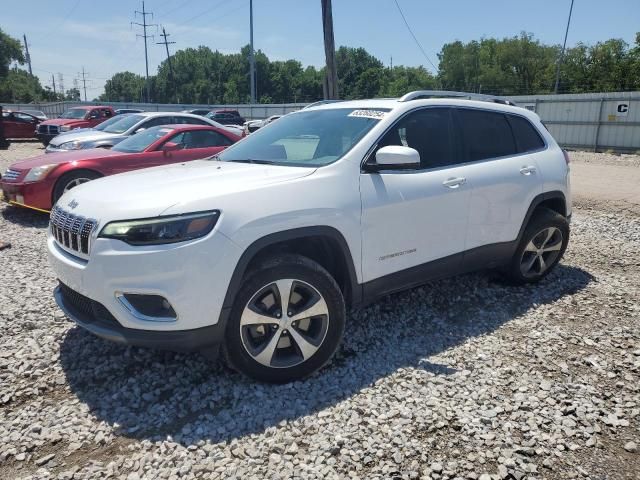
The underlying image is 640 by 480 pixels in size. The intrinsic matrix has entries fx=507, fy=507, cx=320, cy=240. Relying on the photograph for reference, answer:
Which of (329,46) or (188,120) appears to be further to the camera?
(329,46)

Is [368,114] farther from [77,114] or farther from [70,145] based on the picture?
[77,114]

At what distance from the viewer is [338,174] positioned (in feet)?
10.8

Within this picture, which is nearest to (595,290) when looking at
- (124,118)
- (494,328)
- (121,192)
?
(494,328)

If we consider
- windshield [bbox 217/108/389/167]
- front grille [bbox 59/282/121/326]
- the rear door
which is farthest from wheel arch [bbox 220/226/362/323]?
the rear door

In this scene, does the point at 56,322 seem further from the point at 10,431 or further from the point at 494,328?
the point at 494,328

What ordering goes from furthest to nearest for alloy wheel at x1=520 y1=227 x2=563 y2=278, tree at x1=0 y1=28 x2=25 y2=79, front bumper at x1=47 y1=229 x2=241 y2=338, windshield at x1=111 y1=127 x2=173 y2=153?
tree at x1=0 y1=28 x2=25 y2=79, windshield at x1=111 y1=127 x2=173 y2=153, alloy wheel at x1=520 y1=227 x2=563 y2=278, front bumper at x1=47 y1=229 x2=241 y2=338

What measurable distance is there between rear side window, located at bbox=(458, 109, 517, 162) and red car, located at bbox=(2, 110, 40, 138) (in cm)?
2316

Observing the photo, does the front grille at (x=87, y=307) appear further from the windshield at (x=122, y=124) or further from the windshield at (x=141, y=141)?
the windshield at (x=122, y=124)

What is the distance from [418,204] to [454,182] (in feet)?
1.50

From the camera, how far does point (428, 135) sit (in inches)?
156

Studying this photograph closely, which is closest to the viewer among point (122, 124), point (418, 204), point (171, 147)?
point (418, 204)

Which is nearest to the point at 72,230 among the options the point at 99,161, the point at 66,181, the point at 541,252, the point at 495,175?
the point at 495,175

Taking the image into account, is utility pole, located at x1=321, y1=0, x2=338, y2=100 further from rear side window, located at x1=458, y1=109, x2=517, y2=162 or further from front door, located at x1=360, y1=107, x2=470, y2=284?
front door, located at x1=360, y1=107, x2=470, y2=284

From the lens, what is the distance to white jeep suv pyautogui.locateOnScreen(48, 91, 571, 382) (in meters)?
2.75
